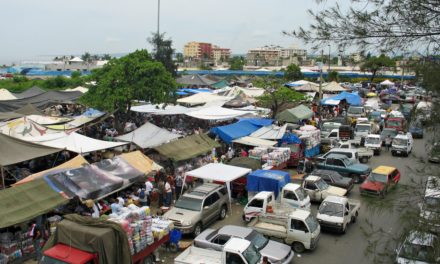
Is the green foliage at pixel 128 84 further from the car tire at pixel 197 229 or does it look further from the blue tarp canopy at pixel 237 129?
the car tire at pixel 197 229

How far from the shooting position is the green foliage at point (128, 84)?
79.0ft

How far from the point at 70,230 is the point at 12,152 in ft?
24.8

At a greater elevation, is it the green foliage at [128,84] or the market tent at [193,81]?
the green foliage at [128,84]

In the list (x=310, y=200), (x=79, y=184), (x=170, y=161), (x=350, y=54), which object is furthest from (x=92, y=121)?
(x=350, y=54)

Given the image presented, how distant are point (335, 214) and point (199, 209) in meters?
4.54

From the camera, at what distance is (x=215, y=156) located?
21.4m

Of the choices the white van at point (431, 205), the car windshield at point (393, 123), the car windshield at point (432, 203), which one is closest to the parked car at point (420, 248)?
the white van at point (431, 205)

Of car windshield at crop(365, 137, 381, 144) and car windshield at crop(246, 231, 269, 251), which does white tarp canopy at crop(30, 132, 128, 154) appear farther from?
car windshield at crop(365, 137, 381, 144)

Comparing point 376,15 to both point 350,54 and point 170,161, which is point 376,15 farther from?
point 170,161

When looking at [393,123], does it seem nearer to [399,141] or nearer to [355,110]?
[399,141]

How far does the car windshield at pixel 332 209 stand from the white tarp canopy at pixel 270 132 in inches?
363

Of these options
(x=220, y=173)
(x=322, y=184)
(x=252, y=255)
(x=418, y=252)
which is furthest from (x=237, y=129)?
(x=418, y=252)

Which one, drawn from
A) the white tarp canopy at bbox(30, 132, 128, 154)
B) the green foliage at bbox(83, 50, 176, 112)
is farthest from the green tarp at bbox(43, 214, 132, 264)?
the green foliage at bbox(83, 50, 176, 112)

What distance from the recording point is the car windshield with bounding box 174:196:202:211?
43.0 ft
